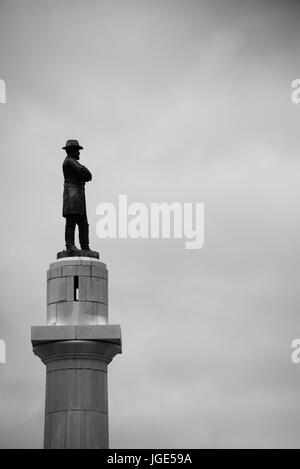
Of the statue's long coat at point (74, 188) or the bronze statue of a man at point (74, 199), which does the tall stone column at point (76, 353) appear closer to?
the bronze statue of a man at point (74, 199)

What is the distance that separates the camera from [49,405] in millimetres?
84250

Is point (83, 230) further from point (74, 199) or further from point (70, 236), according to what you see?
point (74, 199)

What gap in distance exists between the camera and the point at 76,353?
8425cm

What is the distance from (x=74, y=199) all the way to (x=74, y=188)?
1.84ft

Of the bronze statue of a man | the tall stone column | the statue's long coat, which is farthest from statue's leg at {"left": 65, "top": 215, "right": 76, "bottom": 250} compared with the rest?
the tall stone column

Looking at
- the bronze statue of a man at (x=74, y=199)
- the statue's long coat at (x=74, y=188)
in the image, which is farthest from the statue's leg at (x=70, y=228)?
the statue's long coat at (x=74, y=188)

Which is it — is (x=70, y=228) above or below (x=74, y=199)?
below

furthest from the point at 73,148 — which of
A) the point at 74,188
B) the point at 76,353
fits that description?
the point at 76,353

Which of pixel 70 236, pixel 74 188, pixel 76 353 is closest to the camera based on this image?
pixel 76 353

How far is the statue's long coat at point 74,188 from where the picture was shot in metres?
87.3

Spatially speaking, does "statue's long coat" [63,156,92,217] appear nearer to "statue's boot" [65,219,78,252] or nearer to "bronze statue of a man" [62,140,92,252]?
"bronze statue of a man" [62,140,92,252]
